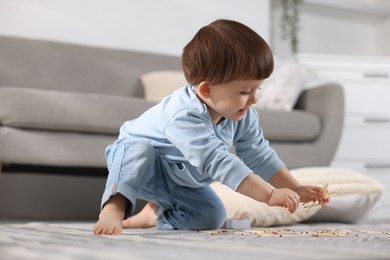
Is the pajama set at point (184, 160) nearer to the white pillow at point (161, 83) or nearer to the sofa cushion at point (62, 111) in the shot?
the sofa cushion at point (62, 111)

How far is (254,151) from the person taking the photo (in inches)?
55.0

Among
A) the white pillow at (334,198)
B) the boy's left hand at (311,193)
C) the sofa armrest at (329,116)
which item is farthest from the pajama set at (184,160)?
the sofa armrest at (329,116)

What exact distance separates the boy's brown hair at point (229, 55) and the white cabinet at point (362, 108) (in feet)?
6.42

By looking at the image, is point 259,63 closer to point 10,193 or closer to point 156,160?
point 156,160

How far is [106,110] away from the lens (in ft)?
6.70

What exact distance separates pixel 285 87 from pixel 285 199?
1579 millimetres

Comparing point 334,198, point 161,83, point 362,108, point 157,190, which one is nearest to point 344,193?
point 334,198

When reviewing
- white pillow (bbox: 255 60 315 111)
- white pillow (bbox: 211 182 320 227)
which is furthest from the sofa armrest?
white pillow (bbox: 211 182 320 227)

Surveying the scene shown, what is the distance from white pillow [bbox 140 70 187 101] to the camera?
268 cm

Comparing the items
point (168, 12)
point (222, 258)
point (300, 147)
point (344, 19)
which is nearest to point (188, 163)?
point (222, 258)

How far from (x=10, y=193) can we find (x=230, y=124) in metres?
1.37

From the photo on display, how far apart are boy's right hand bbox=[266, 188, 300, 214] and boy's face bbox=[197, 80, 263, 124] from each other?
212mm

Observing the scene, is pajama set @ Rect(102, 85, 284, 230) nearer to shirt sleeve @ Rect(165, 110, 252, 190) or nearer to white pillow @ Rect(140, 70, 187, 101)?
shirt sleeve @ Rect(165, 110, 252, 190)

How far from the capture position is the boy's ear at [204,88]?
4.13ft
